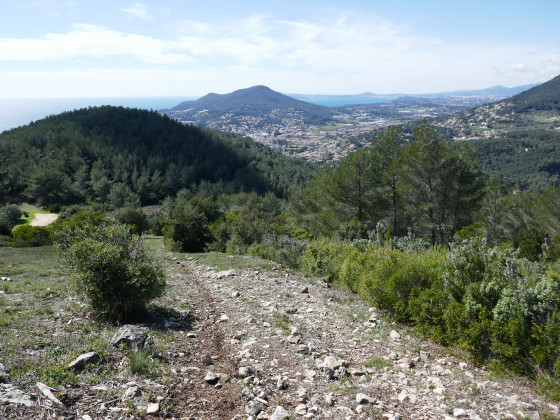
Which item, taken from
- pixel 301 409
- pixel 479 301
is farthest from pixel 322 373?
pixel 479 301

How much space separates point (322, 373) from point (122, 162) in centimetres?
11913

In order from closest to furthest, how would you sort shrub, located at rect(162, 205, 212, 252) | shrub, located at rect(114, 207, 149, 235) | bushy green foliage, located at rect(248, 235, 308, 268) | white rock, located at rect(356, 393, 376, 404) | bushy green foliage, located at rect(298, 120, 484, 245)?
white rock, located at rect(356, 393, 376, 404) → bushy green foliage, located at rect(248, 235, 308, 268) → bushy green foliage, located at rect(298, 120, 484, 245) → shrub, located at rect(162, 205, 212, 252) → shrub, located at rect(114, 207, 149, 235)

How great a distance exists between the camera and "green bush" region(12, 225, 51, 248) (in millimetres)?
29303

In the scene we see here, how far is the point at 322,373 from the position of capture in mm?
5203

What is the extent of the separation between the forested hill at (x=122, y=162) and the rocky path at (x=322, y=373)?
87711 millimetres

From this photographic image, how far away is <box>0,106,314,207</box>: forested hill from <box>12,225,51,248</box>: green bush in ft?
175

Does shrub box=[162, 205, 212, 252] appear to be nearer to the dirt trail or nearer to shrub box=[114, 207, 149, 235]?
shrub box=[114, 207, 149, 235]

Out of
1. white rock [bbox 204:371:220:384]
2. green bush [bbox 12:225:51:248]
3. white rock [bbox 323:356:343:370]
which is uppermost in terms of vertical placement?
white rock [bbox 204:371:220:384]

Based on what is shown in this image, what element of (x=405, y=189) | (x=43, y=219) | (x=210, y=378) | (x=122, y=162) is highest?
(x=405, y=189)

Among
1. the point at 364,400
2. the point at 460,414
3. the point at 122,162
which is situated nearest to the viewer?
the point at 460,414

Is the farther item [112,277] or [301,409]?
[112,277]

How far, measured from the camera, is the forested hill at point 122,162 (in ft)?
283

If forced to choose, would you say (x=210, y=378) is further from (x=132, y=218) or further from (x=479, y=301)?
(x=132, y=218)

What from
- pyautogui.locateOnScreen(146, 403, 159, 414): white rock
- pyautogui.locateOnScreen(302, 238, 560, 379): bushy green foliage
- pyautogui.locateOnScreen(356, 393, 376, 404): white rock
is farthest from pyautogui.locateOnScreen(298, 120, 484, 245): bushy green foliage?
pyautogui.locateOnScreen(146, 403, 159, 414): white rock
